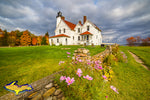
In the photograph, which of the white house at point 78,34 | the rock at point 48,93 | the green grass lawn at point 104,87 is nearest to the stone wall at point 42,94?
the rock at point 48,93

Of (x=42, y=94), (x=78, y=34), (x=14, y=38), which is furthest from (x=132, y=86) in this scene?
(x=14, y=38)

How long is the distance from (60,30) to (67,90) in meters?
25.5

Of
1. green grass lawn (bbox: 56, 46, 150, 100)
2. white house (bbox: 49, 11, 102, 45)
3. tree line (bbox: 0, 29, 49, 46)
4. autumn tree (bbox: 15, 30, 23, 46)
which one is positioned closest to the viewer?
green grass lawn (bbox: 56, 46, 150, 100)

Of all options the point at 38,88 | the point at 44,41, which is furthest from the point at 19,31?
the point at 38,88

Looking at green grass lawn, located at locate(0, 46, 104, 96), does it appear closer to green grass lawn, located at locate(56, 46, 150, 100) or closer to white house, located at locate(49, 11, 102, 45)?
green grass lawn, located at locate(56, 46, 150, 100)

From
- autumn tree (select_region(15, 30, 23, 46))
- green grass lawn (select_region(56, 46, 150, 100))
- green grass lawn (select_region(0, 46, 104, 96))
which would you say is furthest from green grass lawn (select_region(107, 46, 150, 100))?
autumn tree (select_region(15, 30, 23, 46))

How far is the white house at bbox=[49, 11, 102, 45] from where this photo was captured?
2086cm

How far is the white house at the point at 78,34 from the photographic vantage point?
20.9 meters

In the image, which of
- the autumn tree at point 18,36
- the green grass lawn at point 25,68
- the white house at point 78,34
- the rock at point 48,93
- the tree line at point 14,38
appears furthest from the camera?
the autumn tree at point 18,36

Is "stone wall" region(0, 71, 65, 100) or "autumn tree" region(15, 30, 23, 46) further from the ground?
"autumn tree" region(15, 30, 23, 46)

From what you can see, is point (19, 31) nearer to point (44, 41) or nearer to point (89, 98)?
point (44, 41)

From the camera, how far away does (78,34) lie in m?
23.4

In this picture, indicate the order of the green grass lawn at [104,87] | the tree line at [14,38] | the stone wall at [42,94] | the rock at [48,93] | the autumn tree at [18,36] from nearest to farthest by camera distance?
the stone wall at [42,94] < the rock at [48,93] < the green grass lawn at [104,87] < the tree line at [14,38] < the autumn tree at [18,36]

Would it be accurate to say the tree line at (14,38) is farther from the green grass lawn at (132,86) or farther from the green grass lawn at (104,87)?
the green grass lawn at (132,86)
